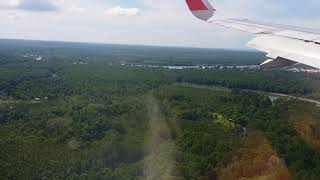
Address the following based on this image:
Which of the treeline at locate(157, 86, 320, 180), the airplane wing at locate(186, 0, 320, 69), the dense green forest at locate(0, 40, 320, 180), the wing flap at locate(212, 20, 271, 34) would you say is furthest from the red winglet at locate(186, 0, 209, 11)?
the treeline at locate(157, 86, 320, 180)

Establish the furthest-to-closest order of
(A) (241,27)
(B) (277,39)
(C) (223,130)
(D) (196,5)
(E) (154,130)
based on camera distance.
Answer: (E) (154,130) → (C) (223,130) → (D) (196,5) → (A) (241,27) → (B) (277,39)

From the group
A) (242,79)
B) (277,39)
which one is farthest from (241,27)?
(242,79)

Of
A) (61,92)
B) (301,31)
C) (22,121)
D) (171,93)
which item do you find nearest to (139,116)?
(22,121)

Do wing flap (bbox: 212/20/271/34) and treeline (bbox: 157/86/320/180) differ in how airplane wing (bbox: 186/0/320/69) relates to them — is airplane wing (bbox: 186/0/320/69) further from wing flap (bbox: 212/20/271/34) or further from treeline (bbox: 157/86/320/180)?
treeline (bbox: 157/86/320/180)

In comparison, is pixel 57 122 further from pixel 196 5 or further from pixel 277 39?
pixel 277 39

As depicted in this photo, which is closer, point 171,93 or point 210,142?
point 210,142

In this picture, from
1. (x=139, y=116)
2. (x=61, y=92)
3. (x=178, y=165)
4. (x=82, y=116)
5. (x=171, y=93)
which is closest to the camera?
(x=178, y=165)

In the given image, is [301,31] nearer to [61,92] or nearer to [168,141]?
[168,141]
